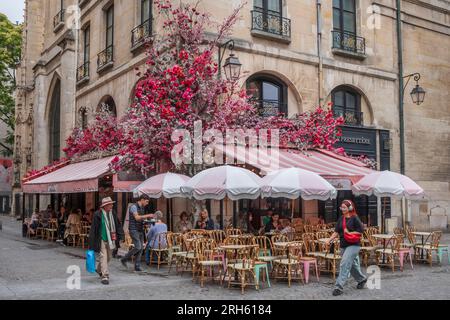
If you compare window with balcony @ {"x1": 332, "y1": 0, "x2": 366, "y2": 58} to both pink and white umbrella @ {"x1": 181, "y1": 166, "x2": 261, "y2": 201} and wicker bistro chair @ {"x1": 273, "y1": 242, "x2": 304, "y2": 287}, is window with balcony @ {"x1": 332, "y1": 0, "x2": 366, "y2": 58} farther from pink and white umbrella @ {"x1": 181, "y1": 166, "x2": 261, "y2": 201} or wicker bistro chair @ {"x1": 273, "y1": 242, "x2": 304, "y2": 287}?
wicker bistro chair @ {"x1": 273, "y1": 242, "x2": 304, "y2": 287}

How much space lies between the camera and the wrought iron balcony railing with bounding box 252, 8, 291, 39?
1557 centimetres

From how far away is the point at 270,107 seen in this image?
1587 centimetres

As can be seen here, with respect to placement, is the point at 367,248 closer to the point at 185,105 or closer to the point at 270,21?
the point at 185,105

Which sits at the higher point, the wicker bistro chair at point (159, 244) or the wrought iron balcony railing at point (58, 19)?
the wrought iron balcony railing at point (58, 19)

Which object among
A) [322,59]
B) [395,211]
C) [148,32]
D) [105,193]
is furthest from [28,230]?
[395,211]

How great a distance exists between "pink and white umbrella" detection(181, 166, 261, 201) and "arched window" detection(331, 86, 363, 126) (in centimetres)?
813

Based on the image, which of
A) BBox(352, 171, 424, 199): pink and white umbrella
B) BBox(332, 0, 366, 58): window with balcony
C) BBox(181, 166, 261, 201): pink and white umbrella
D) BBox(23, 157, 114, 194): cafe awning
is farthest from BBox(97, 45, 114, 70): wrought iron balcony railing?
BBox(352, 171, 424, 199): pink and white umbrella

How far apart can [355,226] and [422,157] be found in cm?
1250

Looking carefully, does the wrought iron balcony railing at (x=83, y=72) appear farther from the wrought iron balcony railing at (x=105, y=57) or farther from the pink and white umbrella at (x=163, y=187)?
the pink and white umbrella at (x=163, y=187)

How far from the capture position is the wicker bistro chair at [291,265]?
30.1 ft

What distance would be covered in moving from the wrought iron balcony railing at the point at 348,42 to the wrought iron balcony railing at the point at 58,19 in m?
13.5

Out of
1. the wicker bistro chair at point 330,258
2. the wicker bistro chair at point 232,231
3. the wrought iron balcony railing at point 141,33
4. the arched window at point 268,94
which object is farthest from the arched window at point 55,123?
the wicker bistro chair at point 330,258

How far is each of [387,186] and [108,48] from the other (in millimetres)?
12212

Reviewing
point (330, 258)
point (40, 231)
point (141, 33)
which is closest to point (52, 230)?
point (40, 231)
